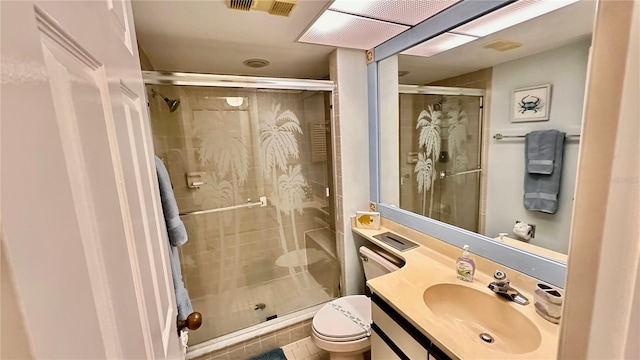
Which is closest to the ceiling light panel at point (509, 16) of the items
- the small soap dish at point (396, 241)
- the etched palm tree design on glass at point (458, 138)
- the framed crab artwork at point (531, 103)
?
the framed crab artwork at point (531, 103)

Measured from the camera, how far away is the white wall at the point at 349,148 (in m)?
1.81

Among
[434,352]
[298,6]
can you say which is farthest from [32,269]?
[298,6]

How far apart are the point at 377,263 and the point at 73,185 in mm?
1604

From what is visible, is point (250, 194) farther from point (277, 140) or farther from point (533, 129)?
point (533, 129)

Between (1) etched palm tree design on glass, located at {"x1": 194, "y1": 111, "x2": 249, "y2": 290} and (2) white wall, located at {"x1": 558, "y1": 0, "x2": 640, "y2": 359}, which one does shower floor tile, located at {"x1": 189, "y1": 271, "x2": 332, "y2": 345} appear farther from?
(2) white wall, located at {"x1": 558, "y1": 0, "x2": 640, "y2": 359}

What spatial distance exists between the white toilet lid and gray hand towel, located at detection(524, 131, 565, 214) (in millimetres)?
1104

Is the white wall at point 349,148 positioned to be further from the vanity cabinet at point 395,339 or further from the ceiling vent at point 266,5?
the vanity cabinet at point 395,339

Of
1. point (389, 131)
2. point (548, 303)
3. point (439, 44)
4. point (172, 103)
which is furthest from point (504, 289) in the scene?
point (172, 103)

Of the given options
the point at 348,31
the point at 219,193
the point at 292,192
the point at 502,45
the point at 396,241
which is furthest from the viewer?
the point at 292,192

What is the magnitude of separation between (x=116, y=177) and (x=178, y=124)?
1747mm

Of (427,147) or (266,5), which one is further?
(427,147)

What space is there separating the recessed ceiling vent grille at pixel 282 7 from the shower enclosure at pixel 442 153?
97 centimetres

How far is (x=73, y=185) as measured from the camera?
27 centimetres

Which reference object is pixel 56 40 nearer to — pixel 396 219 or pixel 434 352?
pixel 434 352
